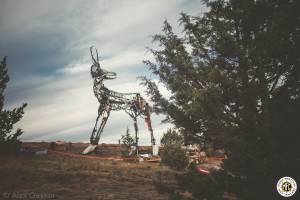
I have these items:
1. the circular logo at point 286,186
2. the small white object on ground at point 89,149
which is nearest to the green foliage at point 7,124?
the small white object on ground at point 89,149

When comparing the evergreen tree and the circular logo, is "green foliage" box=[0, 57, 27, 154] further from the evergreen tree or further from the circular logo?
the circular logo

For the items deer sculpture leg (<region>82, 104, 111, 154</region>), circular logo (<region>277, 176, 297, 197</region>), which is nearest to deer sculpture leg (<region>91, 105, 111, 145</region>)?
deer sculpture leg (<region>82, 104, 111, 154</region>)

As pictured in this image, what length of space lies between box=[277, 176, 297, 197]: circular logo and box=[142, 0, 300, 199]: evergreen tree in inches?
4.0

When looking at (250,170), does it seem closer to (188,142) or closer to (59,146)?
(188,142)

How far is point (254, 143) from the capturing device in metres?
6.17

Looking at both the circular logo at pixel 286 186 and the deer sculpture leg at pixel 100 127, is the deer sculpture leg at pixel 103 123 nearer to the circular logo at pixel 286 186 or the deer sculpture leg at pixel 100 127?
the deer sculpture leg at pixel 100 127

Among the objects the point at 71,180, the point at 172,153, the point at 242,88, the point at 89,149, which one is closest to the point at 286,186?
the point at 242,88

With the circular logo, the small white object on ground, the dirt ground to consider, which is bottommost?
the dirt ground

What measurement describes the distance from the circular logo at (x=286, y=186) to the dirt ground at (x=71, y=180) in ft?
13.6

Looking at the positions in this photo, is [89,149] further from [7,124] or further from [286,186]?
[286,186]

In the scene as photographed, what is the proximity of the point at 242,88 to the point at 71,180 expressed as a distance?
25.9 ft

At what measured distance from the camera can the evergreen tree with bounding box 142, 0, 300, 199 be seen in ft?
19.7

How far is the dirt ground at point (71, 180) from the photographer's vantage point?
35.3 ft

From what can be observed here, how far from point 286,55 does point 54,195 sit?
9529 millimetres
